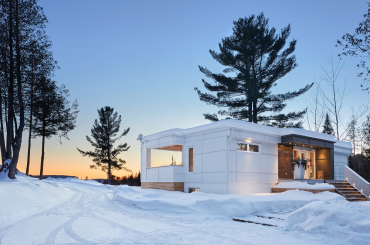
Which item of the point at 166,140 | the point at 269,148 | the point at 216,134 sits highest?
the point at 216,134

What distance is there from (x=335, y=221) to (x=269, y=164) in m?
9.18

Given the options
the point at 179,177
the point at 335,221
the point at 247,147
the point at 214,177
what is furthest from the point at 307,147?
the point at 335,221

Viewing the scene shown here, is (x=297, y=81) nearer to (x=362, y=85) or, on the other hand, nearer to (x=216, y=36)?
(x=216, y=36)

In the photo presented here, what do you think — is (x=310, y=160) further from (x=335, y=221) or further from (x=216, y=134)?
(x=335, y=221)

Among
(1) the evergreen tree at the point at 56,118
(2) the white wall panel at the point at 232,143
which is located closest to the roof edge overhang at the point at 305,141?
(2) the white wall panel at the point at 232,143

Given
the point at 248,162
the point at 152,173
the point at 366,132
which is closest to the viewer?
the point at 248,162

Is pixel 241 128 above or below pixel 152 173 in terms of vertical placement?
above

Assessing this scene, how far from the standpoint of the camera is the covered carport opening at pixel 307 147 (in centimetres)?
1549

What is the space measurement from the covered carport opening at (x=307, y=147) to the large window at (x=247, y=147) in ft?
6.43

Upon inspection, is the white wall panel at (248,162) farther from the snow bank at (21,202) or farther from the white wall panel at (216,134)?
the snow bank at (21,202)

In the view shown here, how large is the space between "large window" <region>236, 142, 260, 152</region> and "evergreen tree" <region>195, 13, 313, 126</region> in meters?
8.73

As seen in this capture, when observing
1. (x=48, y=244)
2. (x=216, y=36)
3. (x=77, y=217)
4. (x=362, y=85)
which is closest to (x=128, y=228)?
(x=48, y=244)

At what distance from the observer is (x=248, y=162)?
14.0 m

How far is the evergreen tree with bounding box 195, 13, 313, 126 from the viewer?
23.1 m
